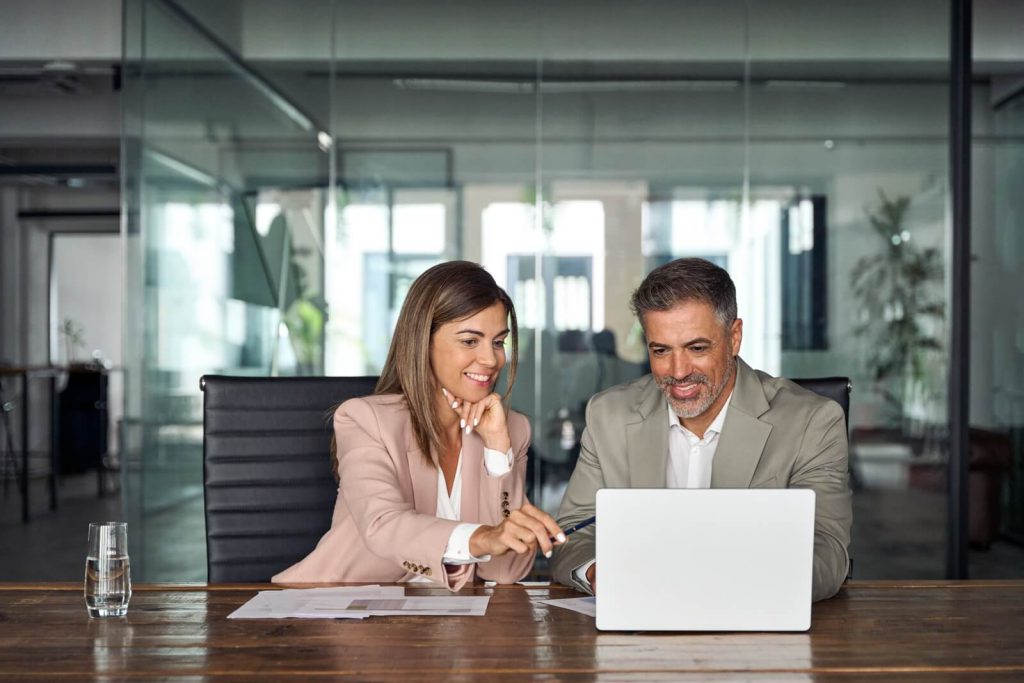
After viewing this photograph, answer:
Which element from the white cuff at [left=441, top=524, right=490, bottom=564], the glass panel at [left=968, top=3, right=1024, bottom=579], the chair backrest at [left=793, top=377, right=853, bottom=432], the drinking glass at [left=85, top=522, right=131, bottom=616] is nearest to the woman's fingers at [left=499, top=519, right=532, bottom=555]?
the white cuff at [left=441, top=524, right=490, bottom=564]

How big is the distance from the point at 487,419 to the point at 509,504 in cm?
19

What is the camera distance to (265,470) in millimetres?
2598

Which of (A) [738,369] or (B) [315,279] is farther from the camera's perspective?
(B) [315,279]

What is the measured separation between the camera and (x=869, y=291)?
4.62m

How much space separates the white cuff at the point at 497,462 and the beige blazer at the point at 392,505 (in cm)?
1

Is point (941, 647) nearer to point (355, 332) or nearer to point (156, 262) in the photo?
point (355, 332)

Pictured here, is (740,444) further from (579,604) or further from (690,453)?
(579,604)

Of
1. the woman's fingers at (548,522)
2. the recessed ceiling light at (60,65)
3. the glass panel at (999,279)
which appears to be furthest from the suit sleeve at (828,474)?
the recessed ceiling light at (60,65)

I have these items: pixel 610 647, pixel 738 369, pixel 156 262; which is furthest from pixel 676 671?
pixel 156 262

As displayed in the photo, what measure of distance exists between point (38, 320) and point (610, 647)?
39.7ft

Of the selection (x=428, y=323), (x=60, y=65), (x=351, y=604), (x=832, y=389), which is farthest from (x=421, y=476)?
(x=60, y=65)

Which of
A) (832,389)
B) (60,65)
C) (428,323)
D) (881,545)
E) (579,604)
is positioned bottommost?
(881,545)

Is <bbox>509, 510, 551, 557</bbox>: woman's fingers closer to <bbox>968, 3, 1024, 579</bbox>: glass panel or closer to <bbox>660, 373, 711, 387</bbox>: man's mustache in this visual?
<bbox>660, 373, 711, 387</bbox>: man's mustache

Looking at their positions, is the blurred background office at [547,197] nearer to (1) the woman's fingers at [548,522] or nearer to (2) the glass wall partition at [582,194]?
(2) the glass wall partition at [582,194]
